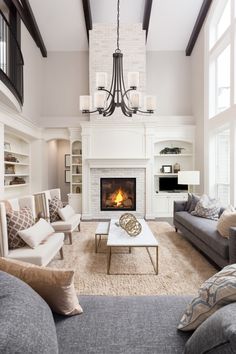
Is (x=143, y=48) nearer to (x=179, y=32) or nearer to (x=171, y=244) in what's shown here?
(x=179, y=32)

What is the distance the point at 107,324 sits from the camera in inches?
51.5

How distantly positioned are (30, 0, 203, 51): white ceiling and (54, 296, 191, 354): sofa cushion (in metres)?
7.11

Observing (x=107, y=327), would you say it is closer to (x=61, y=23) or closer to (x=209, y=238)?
(x=209, y=238)

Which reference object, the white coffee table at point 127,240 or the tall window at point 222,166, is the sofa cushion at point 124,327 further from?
the tall window at point 222,166

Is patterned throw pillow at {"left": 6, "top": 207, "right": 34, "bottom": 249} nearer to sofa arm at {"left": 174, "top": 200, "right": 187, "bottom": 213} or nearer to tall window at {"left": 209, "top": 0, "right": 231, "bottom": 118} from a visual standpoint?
sofa arm at {"left": 174, "top": 200, "right": 187, "bottom": 213}

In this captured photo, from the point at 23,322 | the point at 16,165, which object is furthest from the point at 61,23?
the point at 23,322

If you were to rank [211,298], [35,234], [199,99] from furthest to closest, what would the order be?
[199,99], [35,234], [211,298]

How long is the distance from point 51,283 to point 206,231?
289 centimetres

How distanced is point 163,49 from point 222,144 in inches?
142

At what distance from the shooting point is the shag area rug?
111 inches

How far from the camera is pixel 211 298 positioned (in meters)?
1.10

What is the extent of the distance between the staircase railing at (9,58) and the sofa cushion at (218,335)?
4.33m

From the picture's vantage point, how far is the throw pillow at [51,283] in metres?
1.26

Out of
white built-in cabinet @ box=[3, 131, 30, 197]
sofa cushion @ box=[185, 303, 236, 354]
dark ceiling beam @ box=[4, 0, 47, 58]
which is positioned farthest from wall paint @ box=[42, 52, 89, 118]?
sofa cushion @ box=[185, 303, 236, 354]
